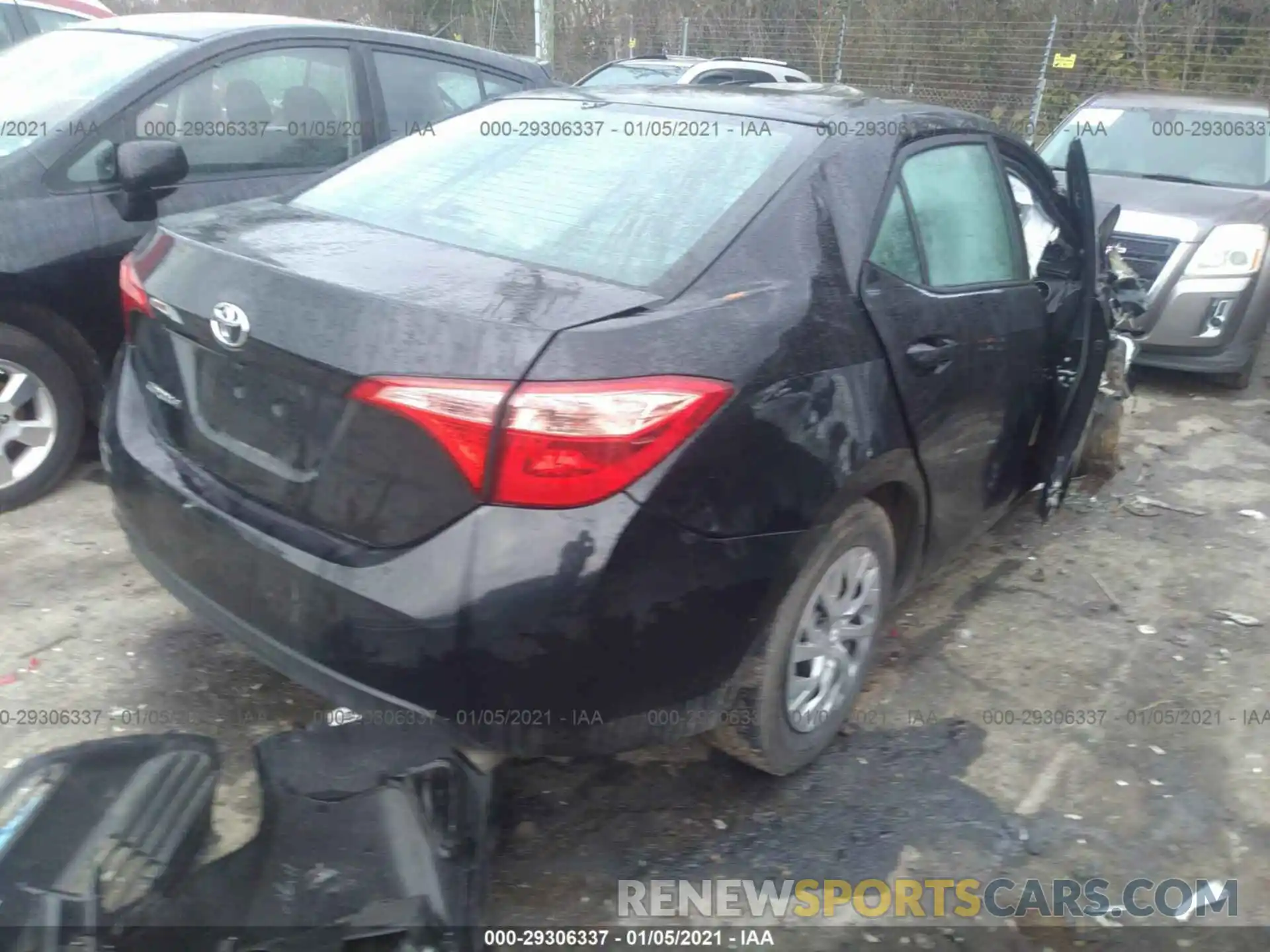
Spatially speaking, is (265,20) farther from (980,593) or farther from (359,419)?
(980,593)

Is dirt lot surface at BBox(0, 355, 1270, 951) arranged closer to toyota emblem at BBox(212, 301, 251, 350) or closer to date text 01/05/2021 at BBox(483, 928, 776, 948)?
date text 01/05/2021 at BBox(483, 928, 776, 948)

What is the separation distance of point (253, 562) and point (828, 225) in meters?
1.52

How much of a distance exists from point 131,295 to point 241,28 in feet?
7.35

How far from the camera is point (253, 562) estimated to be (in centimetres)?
234

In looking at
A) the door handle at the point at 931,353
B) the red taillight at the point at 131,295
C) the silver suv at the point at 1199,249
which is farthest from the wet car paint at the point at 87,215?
the silver suv at the point at 1199,249

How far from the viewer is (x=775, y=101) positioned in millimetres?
3131

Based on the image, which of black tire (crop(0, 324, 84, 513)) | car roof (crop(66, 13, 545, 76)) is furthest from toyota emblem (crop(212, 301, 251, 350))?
car roof (crop(66, 13, 545, 76))

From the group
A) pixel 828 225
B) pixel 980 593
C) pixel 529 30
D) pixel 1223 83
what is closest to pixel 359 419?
pixel 828 225

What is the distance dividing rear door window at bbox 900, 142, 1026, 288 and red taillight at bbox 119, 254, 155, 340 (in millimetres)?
1949

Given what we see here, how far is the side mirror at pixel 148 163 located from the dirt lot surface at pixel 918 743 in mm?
1182

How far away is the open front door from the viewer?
383 centimetres

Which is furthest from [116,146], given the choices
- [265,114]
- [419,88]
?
[419,88]

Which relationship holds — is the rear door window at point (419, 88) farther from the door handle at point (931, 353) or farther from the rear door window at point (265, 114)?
the door handle at point (931, 353)

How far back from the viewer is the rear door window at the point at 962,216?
3037 millimetres
